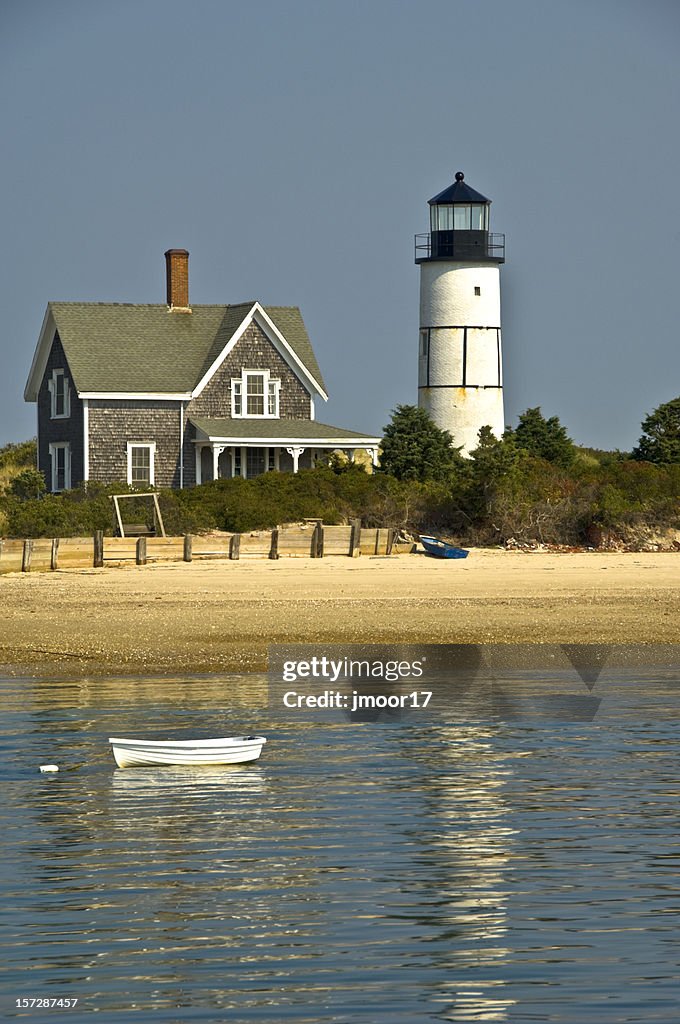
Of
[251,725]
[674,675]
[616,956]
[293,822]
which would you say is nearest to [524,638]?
[674,675]

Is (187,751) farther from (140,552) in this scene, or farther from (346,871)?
(140,552)

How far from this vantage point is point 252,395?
47.0 m

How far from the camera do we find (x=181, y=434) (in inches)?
1820

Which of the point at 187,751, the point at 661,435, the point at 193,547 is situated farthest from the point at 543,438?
the point at 187,751

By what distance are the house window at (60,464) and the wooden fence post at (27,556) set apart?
14.1 metres

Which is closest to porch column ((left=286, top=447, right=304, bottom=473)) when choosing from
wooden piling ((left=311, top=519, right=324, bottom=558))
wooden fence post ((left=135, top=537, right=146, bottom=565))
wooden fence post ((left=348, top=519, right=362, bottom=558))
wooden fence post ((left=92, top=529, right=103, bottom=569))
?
wooden fence post ((left=348, top=519, right=362, bottom=558))

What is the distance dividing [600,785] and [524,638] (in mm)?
9007

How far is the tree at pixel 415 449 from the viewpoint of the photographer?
45500 mm

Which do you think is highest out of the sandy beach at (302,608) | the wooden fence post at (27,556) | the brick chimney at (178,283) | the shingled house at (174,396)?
the brick chimney at (178,283)

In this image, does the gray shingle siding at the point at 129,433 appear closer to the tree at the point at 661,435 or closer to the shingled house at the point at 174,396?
the shingled house at the point at 174,396

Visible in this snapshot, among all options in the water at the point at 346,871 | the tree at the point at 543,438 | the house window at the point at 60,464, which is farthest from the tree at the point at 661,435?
the water at the point at 346,871

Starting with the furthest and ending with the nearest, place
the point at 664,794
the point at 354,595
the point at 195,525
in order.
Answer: the point at 195,525, the point at 354,595, the point at 664,794

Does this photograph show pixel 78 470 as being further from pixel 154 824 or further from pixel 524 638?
pixel 154 824

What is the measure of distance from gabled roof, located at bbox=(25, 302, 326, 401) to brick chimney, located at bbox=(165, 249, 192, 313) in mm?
267
